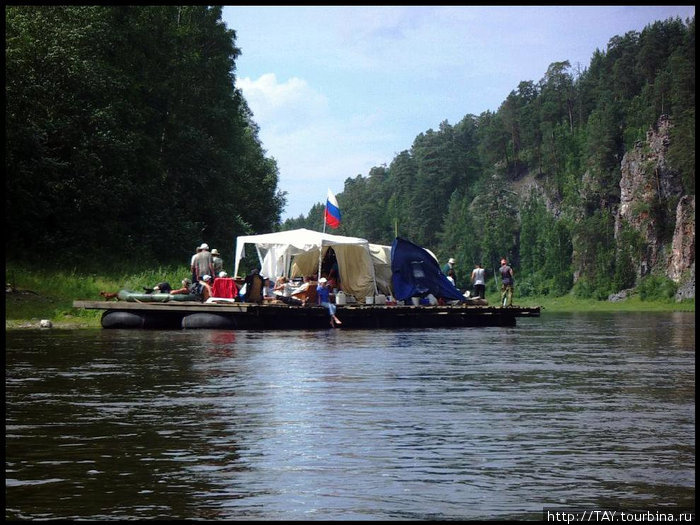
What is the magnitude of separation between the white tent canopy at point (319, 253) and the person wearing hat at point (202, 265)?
2.99 m

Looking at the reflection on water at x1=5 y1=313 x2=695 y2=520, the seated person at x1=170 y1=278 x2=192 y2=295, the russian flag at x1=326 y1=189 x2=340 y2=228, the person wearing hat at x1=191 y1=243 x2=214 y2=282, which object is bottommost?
the reflection on water at x1=5 y1=313 x2=695 y2=520

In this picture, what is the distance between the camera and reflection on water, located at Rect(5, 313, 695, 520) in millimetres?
7488

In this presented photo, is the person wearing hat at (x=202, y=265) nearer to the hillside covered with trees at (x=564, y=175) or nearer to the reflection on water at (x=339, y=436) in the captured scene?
the reflection on water at (x=339, y=436)

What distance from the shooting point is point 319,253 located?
3597 centimetres

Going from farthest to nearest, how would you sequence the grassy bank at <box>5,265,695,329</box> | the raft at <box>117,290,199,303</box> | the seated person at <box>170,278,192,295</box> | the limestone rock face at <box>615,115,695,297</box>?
the limestone rock face at <box>615,115,695,297</box>
the grassy bank at <box>5,265,695,329</box>
the seated person at <box>170,278,192,295</box>
the raft at <box>117,290,199,303</box>

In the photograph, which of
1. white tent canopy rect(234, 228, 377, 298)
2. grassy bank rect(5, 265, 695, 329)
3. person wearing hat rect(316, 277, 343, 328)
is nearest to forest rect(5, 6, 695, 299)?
grassy bank rect(5, 265, 695, 329)

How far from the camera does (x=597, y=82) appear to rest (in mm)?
162625

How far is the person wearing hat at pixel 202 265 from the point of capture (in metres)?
31.0

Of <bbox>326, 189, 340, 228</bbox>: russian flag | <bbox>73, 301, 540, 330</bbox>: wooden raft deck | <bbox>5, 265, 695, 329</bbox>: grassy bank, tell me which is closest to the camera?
<bbox>73, 301, 540, 330</bbox>: wooden raft deck

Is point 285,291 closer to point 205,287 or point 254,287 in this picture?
point 254,287

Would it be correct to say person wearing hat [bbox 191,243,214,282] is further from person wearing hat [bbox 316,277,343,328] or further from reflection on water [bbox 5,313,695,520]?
reflection on water [bbox 5,313,695,520]

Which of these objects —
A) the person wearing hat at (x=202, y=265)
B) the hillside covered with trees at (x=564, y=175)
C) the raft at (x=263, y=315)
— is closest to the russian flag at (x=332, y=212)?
the raft at (x=263, y=315)

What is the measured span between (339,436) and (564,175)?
146m

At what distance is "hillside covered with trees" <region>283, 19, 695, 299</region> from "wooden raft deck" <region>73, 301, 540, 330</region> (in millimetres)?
77879
